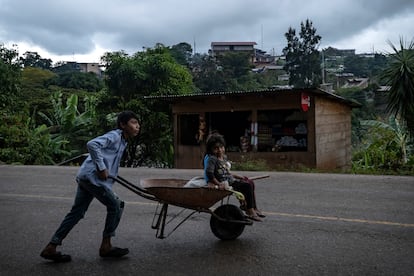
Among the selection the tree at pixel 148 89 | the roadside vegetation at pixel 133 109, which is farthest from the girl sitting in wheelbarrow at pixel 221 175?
the tree at pixel 148 89

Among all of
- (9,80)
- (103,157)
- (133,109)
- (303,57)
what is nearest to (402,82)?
(133,109)

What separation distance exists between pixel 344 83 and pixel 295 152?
96.2ft

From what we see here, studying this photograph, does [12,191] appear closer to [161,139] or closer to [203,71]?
[161,139]

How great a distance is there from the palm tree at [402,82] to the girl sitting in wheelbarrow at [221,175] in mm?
11498

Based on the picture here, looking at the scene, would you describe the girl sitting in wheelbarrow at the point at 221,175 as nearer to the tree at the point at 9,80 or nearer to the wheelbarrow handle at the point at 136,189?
the wheelbarrow handle at the point at 136,189

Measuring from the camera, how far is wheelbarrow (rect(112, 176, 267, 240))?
5191 mm

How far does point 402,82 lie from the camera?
626 inches

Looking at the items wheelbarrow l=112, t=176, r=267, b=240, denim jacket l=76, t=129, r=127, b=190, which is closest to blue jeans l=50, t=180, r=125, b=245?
denim jacket l=76, t=129, r=127, b=190

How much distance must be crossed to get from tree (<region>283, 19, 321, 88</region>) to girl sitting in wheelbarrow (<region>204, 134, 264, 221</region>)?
33504mm

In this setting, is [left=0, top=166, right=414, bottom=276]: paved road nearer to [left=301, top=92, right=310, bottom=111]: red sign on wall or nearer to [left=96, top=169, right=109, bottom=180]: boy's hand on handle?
[left=96, top=169, right=109, bottom=180]: boy's hand on handle

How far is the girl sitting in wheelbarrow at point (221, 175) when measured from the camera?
559 cm

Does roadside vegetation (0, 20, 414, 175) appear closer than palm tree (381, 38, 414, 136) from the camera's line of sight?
No

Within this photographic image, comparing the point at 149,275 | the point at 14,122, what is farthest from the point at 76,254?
the point at 14,122

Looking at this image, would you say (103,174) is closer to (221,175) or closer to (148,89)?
(221,175)
